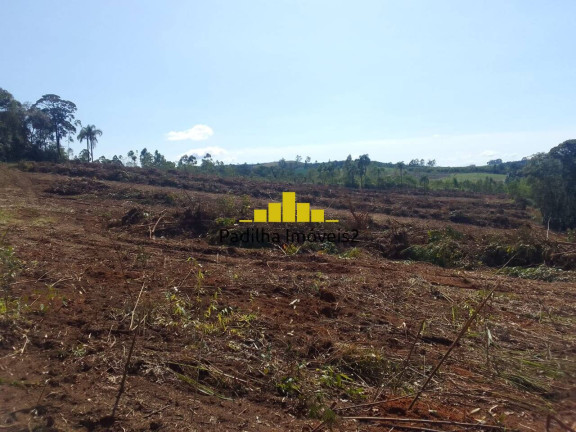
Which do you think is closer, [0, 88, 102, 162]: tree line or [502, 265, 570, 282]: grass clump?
[502, 265, 570, 282]: grass clump

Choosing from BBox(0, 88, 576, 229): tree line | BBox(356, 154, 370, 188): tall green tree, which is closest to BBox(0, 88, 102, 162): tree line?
BBox(0, 88, 576, 229): tree line

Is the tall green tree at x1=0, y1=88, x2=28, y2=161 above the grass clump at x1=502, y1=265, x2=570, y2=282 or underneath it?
above

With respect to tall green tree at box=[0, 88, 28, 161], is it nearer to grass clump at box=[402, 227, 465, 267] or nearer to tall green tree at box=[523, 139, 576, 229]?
grass clump at box=[402, 227, 465, 267]

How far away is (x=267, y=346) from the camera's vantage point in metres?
4.12

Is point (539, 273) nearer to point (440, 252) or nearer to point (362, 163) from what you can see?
point (440, 252)

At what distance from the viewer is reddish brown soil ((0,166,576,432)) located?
10.2ft

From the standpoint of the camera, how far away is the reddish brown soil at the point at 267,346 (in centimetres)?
311

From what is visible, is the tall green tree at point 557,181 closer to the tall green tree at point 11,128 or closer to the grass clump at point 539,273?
the grass clump at point 539,273

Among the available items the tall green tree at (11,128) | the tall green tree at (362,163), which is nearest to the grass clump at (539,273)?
the tall green tree at (362,163)

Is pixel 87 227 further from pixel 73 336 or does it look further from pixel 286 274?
pixel 73 336

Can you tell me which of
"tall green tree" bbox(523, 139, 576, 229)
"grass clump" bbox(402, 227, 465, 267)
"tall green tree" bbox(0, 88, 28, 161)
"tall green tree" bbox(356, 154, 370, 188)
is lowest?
"grass clump" bbox(402, 227, 465, 267)

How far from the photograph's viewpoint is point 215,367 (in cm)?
366

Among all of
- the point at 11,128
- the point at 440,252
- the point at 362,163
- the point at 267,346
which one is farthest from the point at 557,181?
the point at 11,128

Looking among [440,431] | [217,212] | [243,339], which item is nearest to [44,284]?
[243,339]
